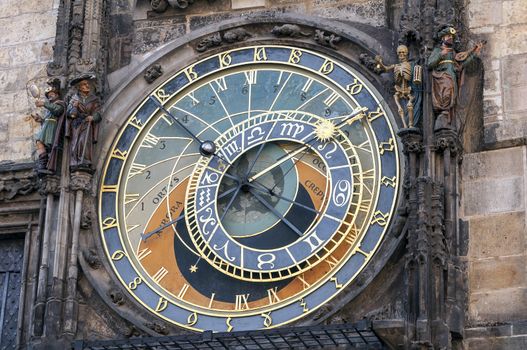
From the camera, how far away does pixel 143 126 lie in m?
15.9

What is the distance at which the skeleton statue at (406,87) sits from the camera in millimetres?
15031

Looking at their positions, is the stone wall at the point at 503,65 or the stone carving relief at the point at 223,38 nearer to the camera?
the stone wall at the point at 503,65

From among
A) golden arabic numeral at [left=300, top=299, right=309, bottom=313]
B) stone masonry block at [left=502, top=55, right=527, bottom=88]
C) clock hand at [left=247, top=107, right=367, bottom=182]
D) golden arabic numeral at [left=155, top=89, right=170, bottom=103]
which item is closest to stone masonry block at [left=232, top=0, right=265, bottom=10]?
golden arabic numeral at [left=155, top=89, right=170, bottom=103]

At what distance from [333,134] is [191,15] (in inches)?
72.8

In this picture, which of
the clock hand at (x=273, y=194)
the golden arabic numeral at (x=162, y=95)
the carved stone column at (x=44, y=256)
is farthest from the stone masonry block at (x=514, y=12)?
the carved stone column at (x=44, y=256)

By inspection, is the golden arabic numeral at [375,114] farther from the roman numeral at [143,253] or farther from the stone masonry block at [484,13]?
the roman numeral at [143,253]

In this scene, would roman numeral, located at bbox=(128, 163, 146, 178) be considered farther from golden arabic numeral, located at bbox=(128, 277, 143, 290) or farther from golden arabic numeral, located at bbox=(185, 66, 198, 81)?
golden arabic numeral, located at bbox=(128, 277, 143, 290)

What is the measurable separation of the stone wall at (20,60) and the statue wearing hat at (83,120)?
0.74 meters

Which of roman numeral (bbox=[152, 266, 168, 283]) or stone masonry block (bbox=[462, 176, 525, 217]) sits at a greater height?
stone masonry block (bbox=[462, 176, 525, 217])

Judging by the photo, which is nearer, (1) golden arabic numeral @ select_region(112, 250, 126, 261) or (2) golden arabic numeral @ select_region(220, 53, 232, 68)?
(1) golden arabic numeral @ select_region(112, 250, 126, 261)

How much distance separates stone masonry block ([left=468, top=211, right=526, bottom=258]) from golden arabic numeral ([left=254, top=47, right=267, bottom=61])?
2.33 meters

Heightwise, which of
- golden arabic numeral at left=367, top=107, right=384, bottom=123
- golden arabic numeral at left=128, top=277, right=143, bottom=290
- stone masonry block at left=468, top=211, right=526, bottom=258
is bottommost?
golden arabic numeral at left=128, top=277, right=143, bottom=290

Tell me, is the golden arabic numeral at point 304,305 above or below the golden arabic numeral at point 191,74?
below

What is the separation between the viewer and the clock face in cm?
1495
